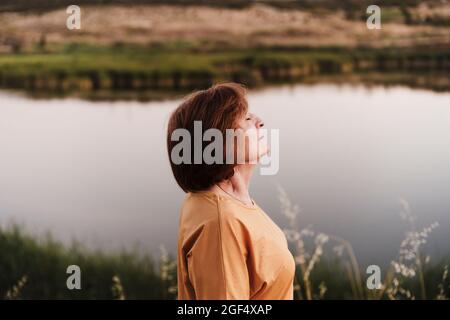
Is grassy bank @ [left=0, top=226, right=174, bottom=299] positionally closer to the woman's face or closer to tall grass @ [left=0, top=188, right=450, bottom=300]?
tall grass @ [left=0, top=188, right=450, bottom=300]

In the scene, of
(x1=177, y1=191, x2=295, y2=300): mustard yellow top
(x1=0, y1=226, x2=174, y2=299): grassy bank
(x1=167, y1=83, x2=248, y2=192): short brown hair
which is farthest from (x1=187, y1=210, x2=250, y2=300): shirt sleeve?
(x1=0, y1=226, x2=174, y2=299): grassy bank

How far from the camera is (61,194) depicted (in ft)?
12.4

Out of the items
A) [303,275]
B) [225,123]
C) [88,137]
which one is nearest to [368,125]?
[303,275]

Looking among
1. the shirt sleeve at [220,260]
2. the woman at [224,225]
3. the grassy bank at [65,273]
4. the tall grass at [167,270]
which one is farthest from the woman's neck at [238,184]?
the grassy bank at [65,273]

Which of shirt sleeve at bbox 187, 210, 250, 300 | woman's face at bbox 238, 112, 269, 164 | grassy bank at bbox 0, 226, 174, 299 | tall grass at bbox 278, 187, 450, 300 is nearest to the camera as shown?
shirt sleeve at bbox 187, 210, 250, 300

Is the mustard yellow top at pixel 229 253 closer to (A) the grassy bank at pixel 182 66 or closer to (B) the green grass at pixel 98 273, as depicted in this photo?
(B) the green grass at pixel 98 273

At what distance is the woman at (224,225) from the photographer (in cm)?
169

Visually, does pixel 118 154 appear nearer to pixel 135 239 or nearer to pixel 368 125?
pixel 135 239

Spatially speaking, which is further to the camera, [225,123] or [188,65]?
[188,65]

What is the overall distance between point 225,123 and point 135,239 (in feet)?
6.90

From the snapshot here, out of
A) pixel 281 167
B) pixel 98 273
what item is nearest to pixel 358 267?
pixel 281 167

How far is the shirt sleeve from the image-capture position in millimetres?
1678
